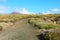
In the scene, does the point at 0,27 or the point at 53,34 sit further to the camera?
the point at 0,27

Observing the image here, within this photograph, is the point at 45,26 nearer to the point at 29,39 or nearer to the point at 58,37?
the point at 29,39

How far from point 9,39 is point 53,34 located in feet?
18.7

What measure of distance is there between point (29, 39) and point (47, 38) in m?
2.98

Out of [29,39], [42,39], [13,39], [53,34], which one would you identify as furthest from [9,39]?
[53,34]

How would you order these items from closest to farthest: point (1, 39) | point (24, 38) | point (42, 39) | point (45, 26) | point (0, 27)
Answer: point (42, 39) → point (24, 38) → point (1, 39) → point (45, 26) → point (0, 27)

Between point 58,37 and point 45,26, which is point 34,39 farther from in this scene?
point 45,26

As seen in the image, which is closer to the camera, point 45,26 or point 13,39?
point 13,39

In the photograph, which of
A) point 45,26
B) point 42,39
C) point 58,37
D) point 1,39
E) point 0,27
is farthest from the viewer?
point 0,27

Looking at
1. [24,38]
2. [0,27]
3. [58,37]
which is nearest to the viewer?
[58,37]

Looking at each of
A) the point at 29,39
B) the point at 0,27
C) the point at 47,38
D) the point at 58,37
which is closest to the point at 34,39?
the point at 29,39

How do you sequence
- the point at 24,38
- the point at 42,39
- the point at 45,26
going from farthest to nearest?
the point at 45,26 < the point at 24,38 < the point at 42,39

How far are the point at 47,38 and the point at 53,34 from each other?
0.62 metres

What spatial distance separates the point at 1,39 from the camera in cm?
2320

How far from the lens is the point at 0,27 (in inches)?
1478
